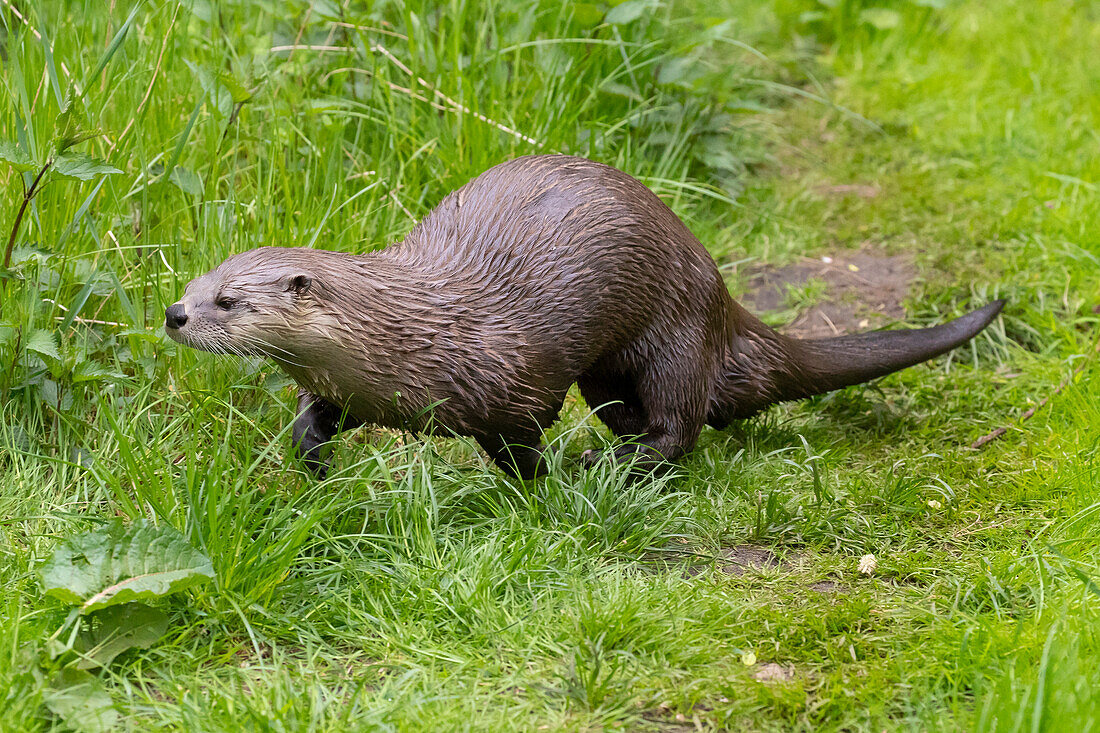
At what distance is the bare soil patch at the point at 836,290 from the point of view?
368 cm

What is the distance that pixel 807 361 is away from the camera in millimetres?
2908

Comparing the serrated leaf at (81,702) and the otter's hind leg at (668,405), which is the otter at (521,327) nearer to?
the otter's hind leg at (668,405)

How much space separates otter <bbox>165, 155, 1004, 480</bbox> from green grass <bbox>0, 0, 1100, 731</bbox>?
15 cm

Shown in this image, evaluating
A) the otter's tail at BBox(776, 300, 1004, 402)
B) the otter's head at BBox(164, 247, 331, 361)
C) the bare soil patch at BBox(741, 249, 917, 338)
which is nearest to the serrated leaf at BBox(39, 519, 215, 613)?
the otter's head at BBox(164, 247, 331, 361)

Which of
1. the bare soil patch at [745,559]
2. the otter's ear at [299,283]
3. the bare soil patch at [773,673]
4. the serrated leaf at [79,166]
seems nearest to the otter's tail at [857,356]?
the bare soil patch at [745,559]

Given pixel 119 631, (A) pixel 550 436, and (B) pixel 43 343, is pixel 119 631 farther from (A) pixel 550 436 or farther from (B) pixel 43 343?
(A) pixel 550 436

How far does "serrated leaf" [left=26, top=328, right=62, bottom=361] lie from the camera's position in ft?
8.21

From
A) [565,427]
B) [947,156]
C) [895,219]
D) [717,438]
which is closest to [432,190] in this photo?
[565,427]

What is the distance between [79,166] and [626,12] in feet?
6.32

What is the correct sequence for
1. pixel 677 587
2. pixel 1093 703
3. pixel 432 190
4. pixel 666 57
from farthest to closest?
pixel 666 57, pixel 432 190, pixel 677 587, pixel 1093 703

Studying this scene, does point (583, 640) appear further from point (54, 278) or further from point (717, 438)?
point (54, 278)

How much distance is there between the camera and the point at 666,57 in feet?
13.1

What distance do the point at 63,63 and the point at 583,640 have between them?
1.92 meters

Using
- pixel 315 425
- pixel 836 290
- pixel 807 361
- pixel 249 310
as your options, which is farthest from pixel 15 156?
pixel 836 290
